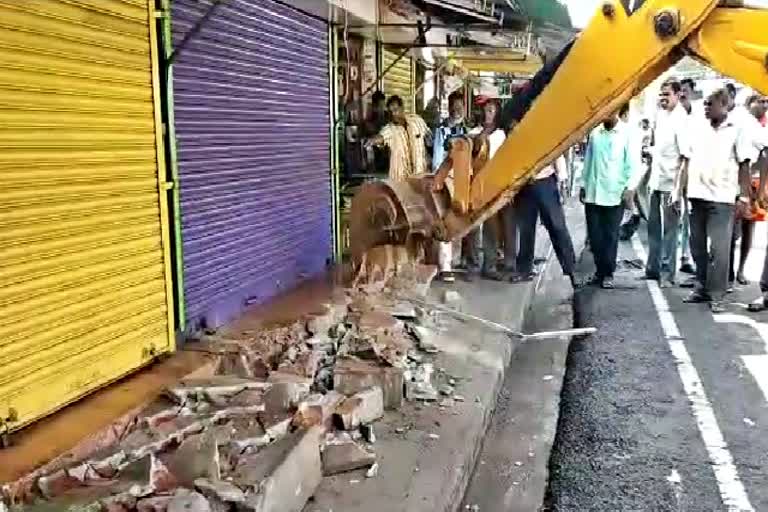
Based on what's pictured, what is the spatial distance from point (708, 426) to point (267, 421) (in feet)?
9.08

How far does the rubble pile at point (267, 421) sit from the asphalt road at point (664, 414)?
0.95 m

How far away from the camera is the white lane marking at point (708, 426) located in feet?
13.7

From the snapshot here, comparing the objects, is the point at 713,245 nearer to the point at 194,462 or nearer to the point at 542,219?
the point at 542,219

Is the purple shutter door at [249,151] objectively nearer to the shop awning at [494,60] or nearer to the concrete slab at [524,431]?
the concrete slab at [524,431]

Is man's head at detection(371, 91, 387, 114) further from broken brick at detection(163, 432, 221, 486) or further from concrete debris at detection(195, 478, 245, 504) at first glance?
concrete debris at detection(195, 478, 245, 504)

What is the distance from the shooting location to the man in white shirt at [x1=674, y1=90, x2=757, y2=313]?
8.16m

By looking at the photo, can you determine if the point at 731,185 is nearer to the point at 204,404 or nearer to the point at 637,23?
the point at 637,23

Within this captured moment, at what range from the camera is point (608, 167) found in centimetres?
920

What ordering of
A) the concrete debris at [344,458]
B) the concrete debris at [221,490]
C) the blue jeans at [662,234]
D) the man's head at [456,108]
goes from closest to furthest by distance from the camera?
the concrete debris at [221,490] < the concrete debris at [344,458] < the blue jeans at [662,234] < the man's head at [456,108]

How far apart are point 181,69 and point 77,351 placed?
83.5 inches

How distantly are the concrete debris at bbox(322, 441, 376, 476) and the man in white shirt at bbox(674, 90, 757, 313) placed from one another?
5180 millimetres

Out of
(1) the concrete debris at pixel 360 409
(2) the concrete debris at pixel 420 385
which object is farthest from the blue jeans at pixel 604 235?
(1) the concrete debris at pixel 360 409

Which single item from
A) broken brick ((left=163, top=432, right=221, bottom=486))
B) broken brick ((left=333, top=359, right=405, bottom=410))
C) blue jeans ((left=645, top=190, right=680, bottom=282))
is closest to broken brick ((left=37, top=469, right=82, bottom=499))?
broken brick ((left=163, top=432, right=221, bottom=486))

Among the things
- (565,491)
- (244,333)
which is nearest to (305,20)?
(244,333)
